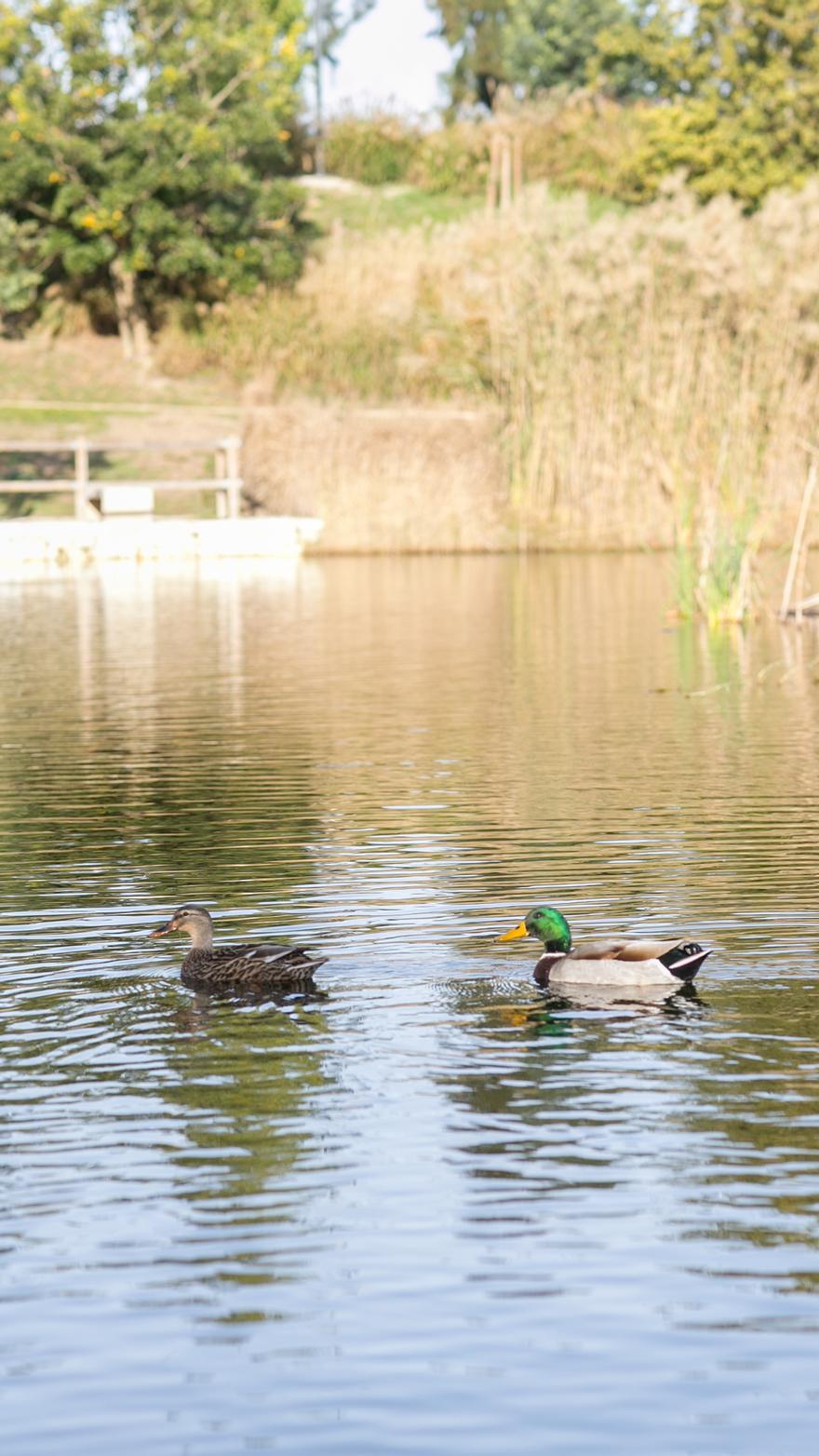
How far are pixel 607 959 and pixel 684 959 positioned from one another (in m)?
0.39

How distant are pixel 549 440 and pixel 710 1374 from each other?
123 feet

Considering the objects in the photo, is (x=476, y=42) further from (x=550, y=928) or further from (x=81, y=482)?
(x=550, y=928)

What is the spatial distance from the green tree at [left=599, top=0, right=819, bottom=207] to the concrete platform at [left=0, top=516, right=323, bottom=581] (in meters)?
21.0

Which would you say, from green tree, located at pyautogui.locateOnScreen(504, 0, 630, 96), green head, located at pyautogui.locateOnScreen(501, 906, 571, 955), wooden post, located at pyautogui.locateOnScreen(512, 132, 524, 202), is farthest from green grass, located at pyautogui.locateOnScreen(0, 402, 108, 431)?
green head, located at pyautogui.locateOnScreen(501, 906, 571, 955)

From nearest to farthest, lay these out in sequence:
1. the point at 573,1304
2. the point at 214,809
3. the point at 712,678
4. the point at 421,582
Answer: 1. the point at 573,1304
2. the point at 214,809
3. the point at 712,678
4. the point at 421,582

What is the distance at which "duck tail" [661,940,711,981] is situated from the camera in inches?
360

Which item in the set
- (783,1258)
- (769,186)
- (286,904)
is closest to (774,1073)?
(783,1258)

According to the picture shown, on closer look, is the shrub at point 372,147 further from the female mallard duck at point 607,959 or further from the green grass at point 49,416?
the female mallard duck at point 607,959

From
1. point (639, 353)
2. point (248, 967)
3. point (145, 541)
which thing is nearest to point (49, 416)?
point (145, 541)

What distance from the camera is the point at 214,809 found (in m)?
15.1

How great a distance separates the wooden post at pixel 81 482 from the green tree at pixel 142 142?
1265 centimetres

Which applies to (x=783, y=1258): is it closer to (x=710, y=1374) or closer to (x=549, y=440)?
(x=710, y=1374)

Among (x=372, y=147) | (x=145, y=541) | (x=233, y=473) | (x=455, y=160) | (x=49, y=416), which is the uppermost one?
(x=372, y=147)

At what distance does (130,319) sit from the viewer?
5725 cm
